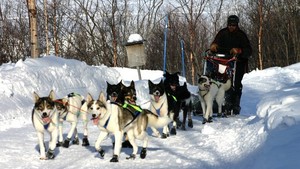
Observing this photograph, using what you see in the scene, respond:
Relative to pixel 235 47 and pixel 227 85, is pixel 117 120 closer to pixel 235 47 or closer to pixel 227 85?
pixel 227 85

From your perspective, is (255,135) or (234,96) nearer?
(255,135)

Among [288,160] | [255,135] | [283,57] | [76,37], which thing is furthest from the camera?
[283,57]

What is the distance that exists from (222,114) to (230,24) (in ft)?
6.75

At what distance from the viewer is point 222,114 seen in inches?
353

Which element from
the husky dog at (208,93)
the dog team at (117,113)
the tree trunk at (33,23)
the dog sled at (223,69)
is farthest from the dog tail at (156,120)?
the tree trunk at (33,23)

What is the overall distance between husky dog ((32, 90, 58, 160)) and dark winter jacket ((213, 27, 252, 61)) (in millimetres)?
4712

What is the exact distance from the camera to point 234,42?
29.2ft

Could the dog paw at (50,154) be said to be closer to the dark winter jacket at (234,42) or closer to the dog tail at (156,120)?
the dog tail at (156,120)

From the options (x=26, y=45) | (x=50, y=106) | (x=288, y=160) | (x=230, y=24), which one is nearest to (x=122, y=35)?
(x=26, y=45)

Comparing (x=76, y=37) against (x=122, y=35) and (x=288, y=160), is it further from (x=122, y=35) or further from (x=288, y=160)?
(x=288, y=160)

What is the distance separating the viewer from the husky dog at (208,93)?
8.08 metres

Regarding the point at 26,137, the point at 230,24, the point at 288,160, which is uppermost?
the point at 230,24

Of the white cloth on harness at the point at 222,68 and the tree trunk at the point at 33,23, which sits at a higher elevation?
the tree trunk at the point at 33,23

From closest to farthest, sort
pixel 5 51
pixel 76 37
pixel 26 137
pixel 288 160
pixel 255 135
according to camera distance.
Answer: pixel 288 160 → pixel 255 135 → pixel 26 137 → pixel 5 51 → pixel 76 37
